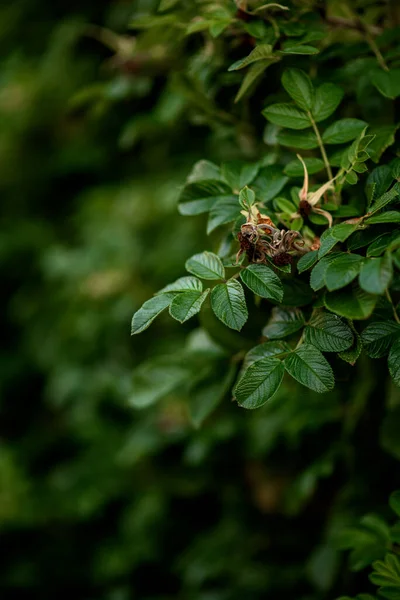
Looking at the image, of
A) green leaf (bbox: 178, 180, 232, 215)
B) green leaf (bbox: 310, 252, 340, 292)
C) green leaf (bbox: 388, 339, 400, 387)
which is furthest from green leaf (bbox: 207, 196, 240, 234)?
green leaf (bbox: 388, 339, 400, 387)

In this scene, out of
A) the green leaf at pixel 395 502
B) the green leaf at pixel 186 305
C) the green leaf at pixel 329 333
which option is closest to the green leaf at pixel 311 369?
the green leaf at pixel 329 333

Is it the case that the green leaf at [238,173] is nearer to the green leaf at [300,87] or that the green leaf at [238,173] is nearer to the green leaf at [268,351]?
the green leaf at [300,87]

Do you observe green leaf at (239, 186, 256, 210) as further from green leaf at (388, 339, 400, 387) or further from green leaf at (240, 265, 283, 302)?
green leaf at (388, 339, 400, 387)

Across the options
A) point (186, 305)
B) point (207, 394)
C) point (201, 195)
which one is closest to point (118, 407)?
point (207, 394)

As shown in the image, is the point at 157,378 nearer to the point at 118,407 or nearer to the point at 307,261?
the point at 307,261

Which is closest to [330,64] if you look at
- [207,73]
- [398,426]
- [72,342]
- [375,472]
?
[207,73]

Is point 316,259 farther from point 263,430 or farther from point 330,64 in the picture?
point 263,430
